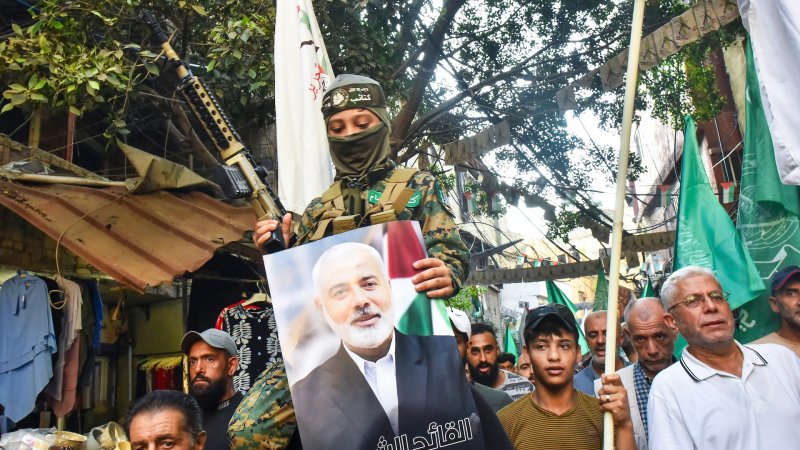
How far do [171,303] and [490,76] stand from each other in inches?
208

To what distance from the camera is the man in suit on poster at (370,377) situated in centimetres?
229

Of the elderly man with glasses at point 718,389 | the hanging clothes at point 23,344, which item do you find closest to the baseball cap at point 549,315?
the elderly man with glasses at point 718,389

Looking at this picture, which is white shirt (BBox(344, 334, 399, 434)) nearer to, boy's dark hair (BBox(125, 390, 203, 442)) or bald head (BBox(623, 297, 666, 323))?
boy's dark hair (BBox(125, 390, 203, 442))

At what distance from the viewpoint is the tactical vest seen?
8.63 ft

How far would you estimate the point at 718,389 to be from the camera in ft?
9.49

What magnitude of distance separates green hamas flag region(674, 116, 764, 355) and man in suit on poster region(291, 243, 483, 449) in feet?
10.9

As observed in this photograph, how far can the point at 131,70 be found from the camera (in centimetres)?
619

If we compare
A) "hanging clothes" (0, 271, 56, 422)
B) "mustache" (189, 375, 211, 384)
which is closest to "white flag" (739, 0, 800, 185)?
"mustache" (189, 375, 211, 384)

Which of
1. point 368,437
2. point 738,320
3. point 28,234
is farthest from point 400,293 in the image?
point 28,234

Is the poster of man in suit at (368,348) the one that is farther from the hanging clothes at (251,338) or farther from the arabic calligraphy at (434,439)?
the hanging clothes at (251,338)

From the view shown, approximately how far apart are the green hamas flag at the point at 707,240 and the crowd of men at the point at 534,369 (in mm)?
1880

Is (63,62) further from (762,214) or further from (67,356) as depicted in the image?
(762,214)

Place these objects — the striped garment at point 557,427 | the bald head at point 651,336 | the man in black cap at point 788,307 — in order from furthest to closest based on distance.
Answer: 1. the man in black cap at point 788,307
2. the bald head at point 651,336
3. the striped garment at point 557,427

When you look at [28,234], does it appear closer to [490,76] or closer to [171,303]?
[171,303]
